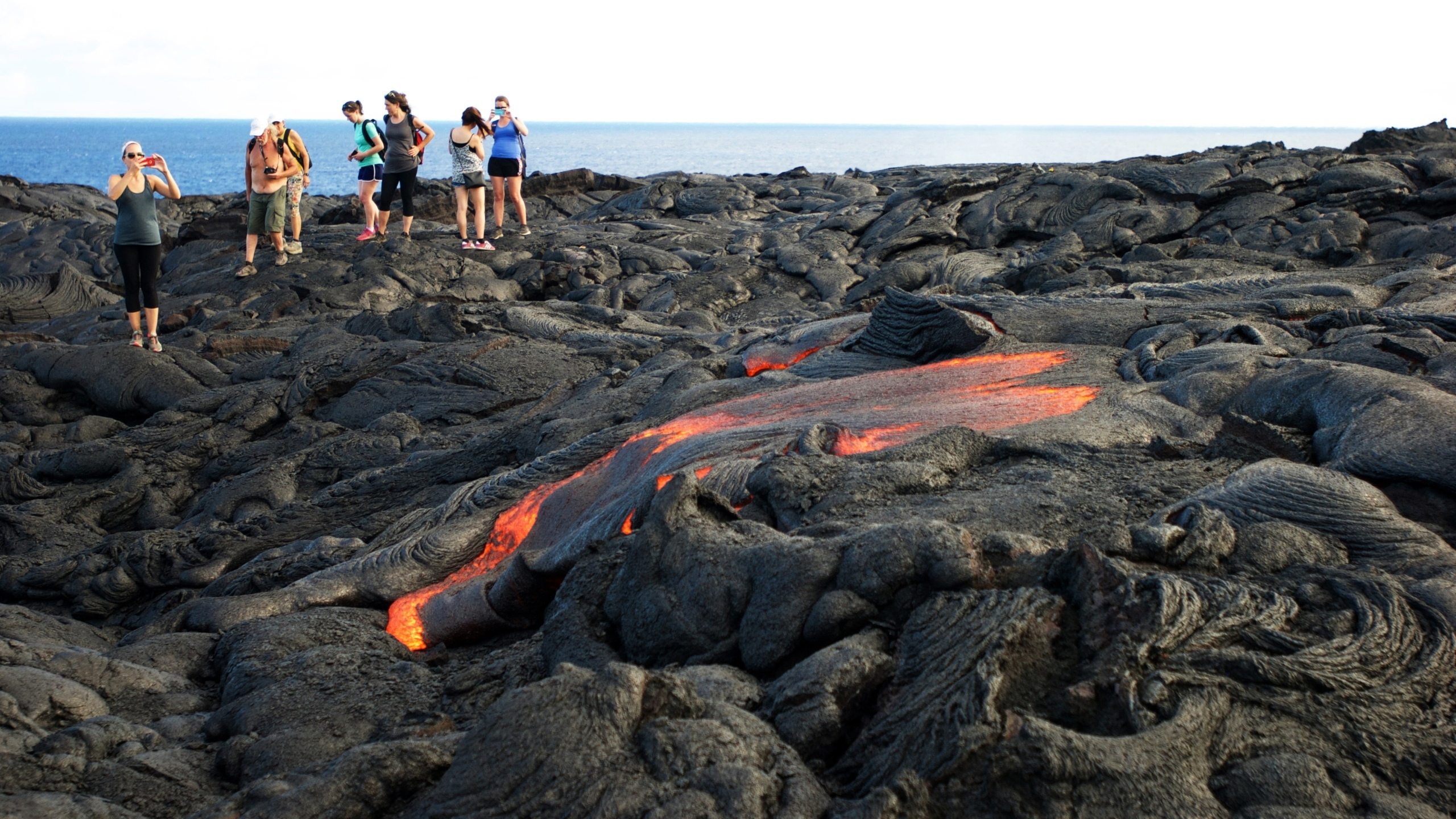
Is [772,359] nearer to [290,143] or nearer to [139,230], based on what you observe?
[139,230]

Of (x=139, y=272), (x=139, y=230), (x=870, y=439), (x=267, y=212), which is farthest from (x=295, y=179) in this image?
(x=870, y=439)

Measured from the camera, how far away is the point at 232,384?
11.8 m

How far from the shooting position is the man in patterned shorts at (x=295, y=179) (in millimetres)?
15320

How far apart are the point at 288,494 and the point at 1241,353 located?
7487mm

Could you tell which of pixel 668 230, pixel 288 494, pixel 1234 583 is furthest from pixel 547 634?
pixel 668 230

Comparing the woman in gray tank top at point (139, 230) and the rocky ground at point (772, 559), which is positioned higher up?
the woman in gray tank top at point (139, 230)

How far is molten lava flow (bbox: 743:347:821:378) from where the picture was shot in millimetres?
8734

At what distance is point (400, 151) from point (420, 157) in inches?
14.8

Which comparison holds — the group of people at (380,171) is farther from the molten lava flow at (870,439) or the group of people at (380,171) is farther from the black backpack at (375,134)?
the molten lava flow at (870,439)

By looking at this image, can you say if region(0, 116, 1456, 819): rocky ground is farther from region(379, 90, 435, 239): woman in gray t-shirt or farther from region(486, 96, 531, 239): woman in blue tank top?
region(486, 96, 531, 239): woman in blue tank top

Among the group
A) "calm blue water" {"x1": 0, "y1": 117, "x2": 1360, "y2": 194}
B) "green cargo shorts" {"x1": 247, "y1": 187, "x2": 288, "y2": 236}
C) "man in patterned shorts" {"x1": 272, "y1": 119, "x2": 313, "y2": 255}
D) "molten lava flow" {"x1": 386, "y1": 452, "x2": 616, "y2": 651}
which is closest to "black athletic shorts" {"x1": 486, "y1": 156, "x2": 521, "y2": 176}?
"man in patterned shorts" {"x1": 272, "y1": 119, "x2": 313, "y2": 255}

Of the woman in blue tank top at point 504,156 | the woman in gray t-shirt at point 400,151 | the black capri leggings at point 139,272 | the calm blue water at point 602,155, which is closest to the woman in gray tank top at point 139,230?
the black capri leggings at point 139,272

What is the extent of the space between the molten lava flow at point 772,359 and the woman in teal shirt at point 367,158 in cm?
922

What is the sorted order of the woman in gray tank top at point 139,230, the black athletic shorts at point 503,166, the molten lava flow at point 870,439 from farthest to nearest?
the black athletic shorts at point 503,166
the woman in gray tank top at point 139,230
the molten lava flow at point 870,439
